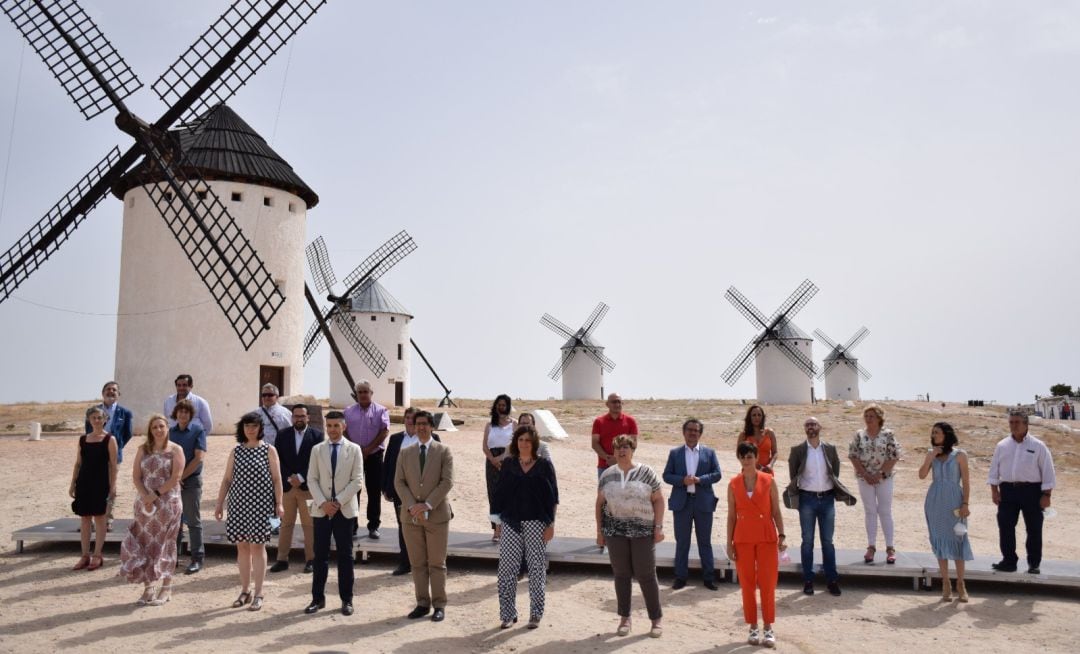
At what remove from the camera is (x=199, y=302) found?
2145cm

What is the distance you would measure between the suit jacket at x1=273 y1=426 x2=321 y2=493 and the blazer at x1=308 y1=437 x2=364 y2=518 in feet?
3.61

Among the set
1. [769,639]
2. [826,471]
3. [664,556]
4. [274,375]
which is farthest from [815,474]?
[274,375]

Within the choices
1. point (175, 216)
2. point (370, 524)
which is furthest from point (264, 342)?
point (370, 524)

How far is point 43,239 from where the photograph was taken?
21.4m

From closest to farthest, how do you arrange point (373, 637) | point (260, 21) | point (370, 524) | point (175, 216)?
point (373, 637) < point (370, 524) < point (175, 216) < point (260, 21)

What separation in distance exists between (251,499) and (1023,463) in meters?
8.05

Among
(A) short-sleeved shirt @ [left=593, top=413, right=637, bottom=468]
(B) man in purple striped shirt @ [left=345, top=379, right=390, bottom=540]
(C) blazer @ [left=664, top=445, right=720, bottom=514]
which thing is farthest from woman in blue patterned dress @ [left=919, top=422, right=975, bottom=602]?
(B) man in purple striped shirt @ [left=345, top=379, right=390, bottom=540]

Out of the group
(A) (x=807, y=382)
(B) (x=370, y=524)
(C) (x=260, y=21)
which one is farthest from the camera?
(A) (x=807, y=382)

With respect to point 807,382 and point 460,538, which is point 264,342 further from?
point 807,382

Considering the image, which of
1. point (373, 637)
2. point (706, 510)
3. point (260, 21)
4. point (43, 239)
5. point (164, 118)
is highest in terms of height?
point (260, 21)

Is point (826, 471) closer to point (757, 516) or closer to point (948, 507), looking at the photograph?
point (948, 507)

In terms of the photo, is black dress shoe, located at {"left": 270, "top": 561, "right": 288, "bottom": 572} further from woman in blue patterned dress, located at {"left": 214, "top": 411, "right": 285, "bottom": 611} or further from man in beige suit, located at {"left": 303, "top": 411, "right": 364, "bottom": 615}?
man in beige suit, located at {"left": 303, "top": 411, "right": 364, "bottom": 615}

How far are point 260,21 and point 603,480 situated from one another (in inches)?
774

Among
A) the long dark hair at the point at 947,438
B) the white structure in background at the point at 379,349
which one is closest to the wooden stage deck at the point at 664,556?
the long dark hair at the point at 947,438
